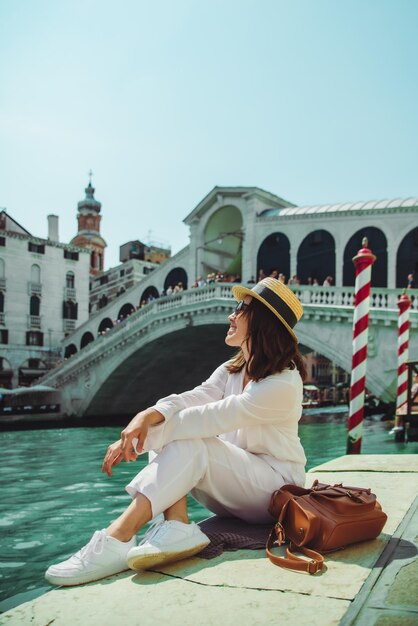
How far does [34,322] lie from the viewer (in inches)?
877

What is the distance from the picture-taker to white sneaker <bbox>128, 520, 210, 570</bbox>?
1.45 metres

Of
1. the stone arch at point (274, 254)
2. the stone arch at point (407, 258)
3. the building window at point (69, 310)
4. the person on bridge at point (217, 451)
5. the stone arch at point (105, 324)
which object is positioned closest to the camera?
the person on bridge at point (217, 451)

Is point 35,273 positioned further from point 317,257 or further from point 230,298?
point 317,257

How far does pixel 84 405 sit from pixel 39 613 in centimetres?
1592

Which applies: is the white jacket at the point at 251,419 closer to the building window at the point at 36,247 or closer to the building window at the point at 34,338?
the building window at the point at 34,338

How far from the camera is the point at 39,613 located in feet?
4.08

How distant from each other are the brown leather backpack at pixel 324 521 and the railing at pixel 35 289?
2179 cm

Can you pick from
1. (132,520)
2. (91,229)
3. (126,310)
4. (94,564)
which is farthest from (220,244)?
(91,229)

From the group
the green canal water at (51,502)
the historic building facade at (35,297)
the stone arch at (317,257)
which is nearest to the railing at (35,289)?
the historic building facade at (35,297)

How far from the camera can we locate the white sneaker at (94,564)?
145 centimetres

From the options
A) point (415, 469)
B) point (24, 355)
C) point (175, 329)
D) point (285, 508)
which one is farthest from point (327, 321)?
point (24, 355)

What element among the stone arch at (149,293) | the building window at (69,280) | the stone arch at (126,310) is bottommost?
the stone arch at (126,310)

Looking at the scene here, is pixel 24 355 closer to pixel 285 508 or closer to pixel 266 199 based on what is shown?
pixel 266 199

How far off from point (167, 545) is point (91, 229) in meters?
38.1
